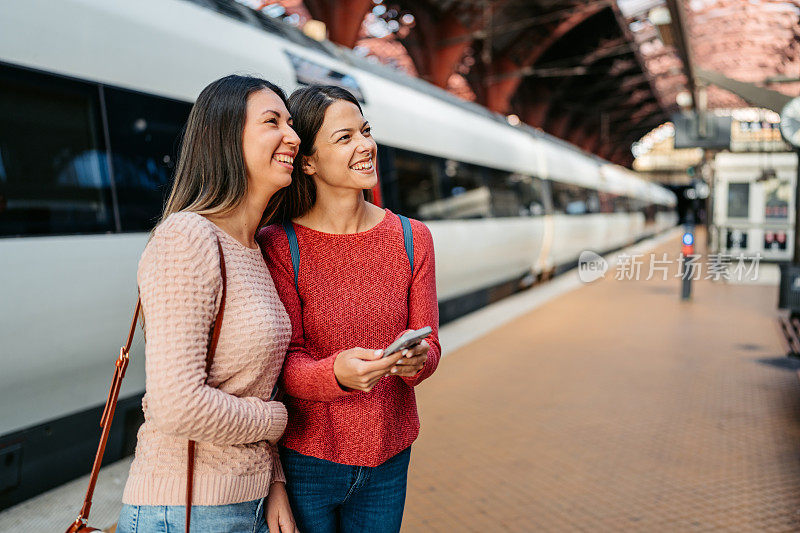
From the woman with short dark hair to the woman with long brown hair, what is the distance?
88 mm

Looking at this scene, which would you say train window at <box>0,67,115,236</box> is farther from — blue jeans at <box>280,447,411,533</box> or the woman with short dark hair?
blue jeans at <box>280,447,411,533</box>

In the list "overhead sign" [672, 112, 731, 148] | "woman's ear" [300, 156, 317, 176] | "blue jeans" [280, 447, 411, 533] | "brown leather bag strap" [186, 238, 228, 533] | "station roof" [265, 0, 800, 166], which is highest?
"station roof" [265, 0, 800, 166]

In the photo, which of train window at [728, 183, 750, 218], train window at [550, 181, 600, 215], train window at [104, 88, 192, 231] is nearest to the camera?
train window at [104, 88, 192, 231]

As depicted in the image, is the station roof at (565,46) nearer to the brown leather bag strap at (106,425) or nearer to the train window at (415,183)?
the train window at (415,183)

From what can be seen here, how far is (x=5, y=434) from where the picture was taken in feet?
10.1

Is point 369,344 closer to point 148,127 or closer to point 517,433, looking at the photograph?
point 148,127

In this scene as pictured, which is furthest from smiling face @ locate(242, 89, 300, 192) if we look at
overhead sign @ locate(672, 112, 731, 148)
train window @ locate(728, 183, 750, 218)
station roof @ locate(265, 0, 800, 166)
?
train window @ locate(728, 183, 750, 218)

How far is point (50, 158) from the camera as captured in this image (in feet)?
10.8

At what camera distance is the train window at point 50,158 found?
3084mm

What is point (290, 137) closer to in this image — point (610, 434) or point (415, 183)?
point (610, 434)

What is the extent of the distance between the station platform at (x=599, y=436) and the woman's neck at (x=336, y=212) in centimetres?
208

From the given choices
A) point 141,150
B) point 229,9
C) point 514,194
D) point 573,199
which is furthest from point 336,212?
point 573,199

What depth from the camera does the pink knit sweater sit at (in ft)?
4.01

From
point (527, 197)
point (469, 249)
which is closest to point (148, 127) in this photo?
point (469, 249)
